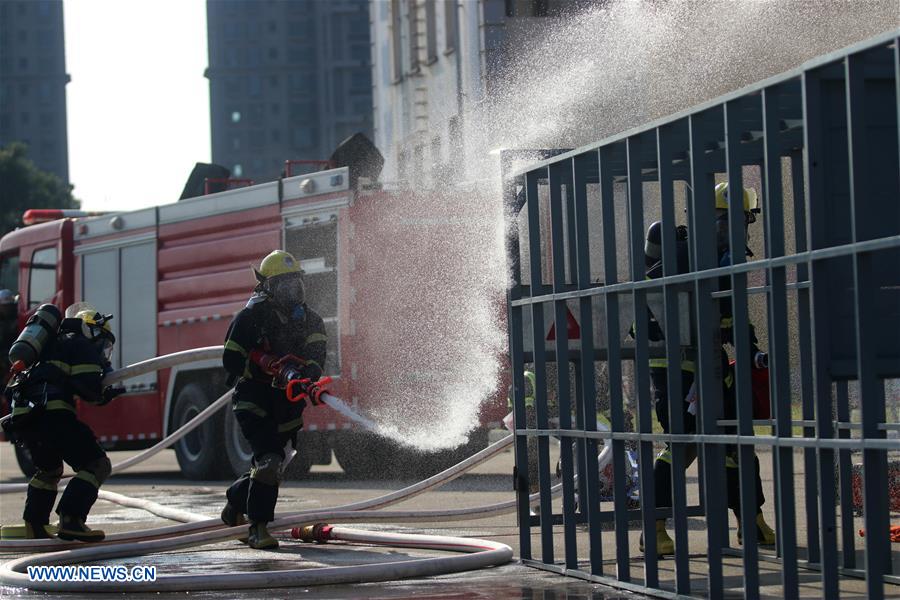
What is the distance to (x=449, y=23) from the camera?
30656 millimetres

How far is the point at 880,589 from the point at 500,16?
2397 centimetres

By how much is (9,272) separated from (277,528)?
10.1 meters

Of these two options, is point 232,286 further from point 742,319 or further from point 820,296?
point 820,296

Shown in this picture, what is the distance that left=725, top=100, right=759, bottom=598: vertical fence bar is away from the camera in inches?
217

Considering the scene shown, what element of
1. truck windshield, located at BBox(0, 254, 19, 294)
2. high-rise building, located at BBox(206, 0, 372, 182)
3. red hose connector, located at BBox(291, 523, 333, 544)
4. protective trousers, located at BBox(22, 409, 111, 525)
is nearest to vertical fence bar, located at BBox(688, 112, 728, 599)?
red hose connector, located at BBox(291, 523, 333, 544)

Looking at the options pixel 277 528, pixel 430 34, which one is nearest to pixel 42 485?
pixel 277 528

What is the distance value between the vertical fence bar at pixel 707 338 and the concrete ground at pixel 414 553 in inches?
18.6

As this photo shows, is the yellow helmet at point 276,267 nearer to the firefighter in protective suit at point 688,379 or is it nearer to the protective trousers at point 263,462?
the protective trousers at point 263,462

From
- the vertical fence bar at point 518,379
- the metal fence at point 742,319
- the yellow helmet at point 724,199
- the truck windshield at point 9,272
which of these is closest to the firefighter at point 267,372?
the vertical fence bar at point 518,379

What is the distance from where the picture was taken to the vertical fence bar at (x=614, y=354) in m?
6.46

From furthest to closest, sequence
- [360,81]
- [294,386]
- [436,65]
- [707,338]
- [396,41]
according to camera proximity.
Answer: [360,81] < [396,41] < [436,65] < [294,386] < [707,338]

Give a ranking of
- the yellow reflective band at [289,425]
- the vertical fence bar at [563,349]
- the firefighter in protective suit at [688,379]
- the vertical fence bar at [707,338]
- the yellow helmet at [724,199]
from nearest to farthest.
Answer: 1. the vertical fence bar at [707,338]
2. the vertical fence bar at [563,349]
3. the firefighter in protective suit at [688,379]
4. the yellow helmet at [724,199]
5. the yellow reflective band at [289,425]

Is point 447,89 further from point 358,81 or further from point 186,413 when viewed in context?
point 358,81

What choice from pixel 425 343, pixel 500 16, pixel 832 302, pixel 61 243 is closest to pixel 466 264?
pixel 425 343
